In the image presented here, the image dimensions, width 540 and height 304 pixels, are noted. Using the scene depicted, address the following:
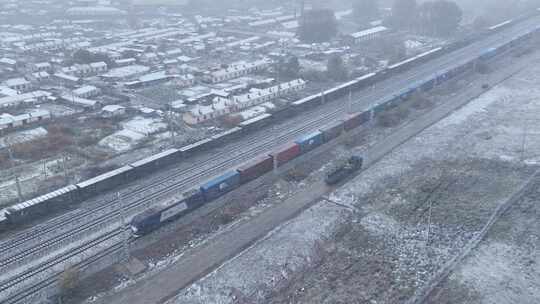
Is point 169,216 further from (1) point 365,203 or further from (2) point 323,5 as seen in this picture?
(2) point 323,5

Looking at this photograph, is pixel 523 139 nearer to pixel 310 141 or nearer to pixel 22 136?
pixel 310 141

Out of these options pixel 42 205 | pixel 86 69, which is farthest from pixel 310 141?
pixel 86 69

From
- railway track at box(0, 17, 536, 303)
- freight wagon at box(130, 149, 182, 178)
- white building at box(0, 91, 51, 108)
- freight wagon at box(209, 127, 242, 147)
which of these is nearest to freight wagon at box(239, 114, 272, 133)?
freight wagon at box(209, 127, 242, 147)

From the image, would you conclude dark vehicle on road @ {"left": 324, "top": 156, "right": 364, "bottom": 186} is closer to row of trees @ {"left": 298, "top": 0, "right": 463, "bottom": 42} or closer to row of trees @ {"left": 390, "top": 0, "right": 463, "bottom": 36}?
row of trees @ {"left": 298, "top": 0, "right": 463, "bottom": 42}

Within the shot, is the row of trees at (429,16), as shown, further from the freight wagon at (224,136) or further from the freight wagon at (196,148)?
the freight wagon at (196,148)

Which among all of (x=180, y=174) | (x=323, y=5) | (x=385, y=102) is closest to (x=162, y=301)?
(x=180, y=174)

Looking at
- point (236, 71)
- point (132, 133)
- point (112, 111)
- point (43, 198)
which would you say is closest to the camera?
point (43, 198)
